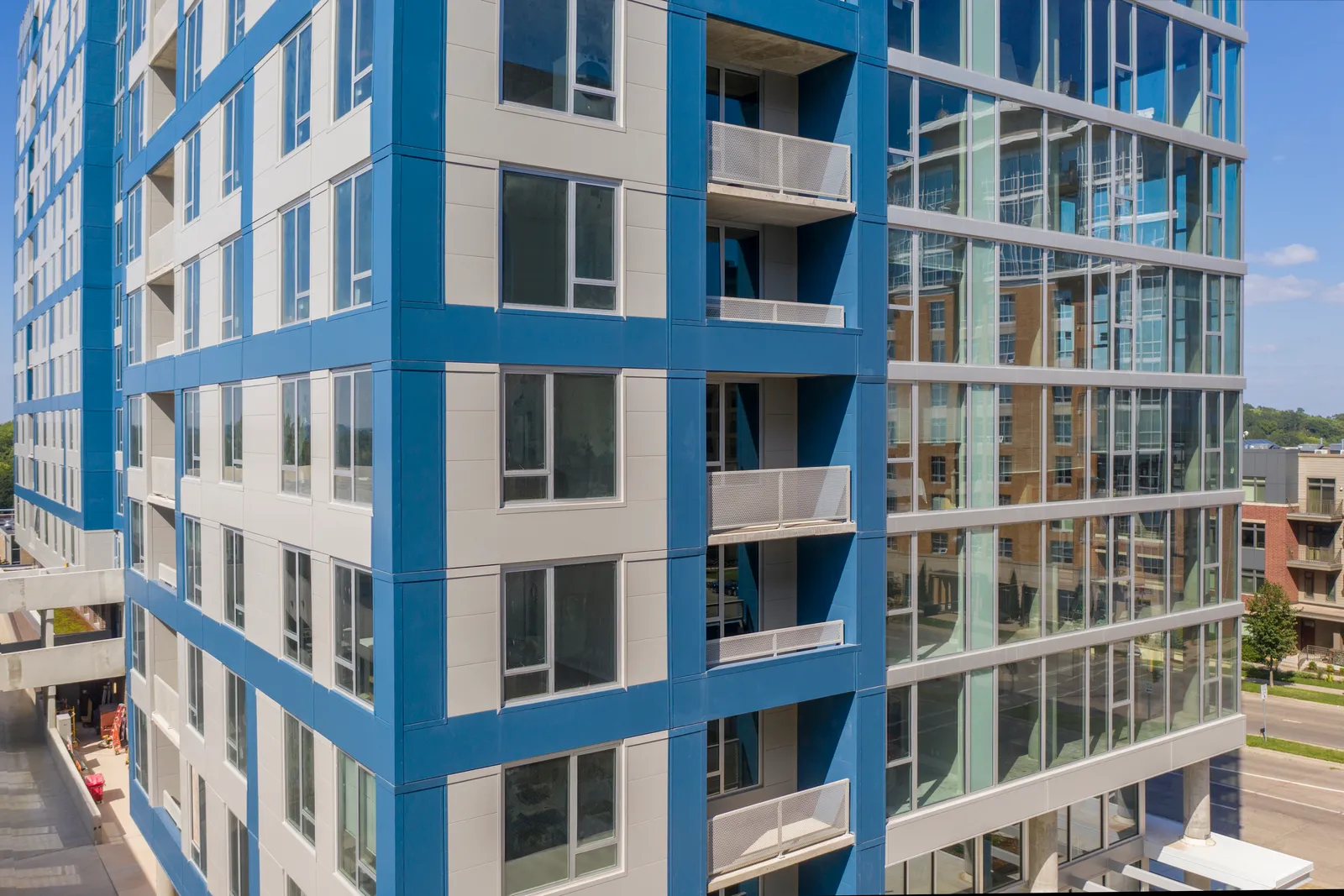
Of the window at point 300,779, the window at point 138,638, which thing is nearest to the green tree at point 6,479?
the window at point 138,638

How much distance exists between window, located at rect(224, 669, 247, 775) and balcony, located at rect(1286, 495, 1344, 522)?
172ft

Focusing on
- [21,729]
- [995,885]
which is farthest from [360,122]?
[21,729]

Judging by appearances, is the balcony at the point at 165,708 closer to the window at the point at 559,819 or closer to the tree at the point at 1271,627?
the window at the point at 559,819

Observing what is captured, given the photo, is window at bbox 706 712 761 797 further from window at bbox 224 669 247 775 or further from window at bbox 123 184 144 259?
window at bbox 123 184 144 259

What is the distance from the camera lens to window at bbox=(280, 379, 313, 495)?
12.7 m

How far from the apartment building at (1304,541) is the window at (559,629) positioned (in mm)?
47252

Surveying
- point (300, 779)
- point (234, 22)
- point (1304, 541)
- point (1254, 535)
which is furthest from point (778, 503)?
point (1254, 535)

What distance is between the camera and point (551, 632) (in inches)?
448

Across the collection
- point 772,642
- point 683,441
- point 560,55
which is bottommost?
point 772,642

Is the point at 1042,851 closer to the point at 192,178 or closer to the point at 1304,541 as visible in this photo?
the point at 192,178

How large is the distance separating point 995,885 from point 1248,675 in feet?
116

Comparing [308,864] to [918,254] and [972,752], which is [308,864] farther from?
[918,254]

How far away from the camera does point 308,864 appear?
42.1ft

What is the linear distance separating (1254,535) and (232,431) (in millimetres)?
54135
